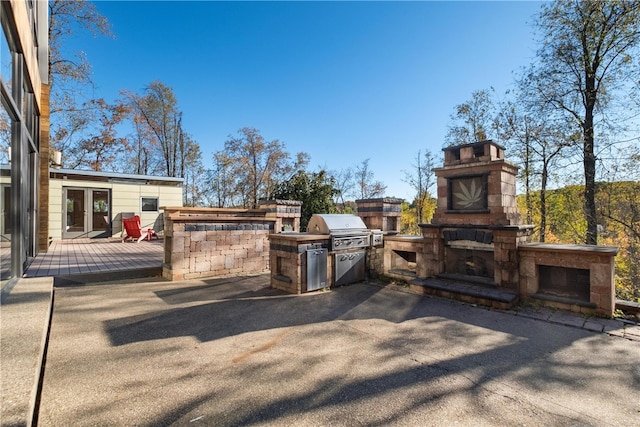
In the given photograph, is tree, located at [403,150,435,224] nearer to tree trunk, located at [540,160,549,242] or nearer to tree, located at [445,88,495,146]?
tree, located at [445,88,495,146]

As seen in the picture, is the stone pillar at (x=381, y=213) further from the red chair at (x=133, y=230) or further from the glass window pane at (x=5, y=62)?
the red chair at (x=133, y=230)

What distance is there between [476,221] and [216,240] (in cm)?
538

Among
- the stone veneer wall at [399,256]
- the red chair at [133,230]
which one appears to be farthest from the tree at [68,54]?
the stone veneer wall at [399,256]

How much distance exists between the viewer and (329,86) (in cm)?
1262

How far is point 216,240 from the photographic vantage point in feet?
Answer: 20.9

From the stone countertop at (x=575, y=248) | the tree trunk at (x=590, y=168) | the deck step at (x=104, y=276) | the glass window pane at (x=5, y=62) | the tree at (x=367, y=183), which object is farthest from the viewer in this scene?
the tree at (x=367, y=183)

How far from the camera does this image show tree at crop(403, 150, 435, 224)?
1288 cm

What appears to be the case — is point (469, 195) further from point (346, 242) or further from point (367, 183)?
point (367, 183)

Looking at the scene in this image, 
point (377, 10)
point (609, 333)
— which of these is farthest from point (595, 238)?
point (377, 10)

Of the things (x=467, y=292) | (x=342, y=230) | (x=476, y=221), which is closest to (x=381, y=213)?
(x=342, y=230)

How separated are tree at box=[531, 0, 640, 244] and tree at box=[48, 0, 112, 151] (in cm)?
1500

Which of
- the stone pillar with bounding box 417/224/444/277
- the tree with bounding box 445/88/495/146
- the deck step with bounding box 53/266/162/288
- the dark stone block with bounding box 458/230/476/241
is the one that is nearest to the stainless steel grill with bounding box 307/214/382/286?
the stone pillar with bounding box 417/224/444/277

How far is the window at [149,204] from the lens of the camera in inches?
488

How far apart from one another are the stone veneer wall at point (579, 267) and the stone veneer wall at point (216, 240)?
4994 mm
